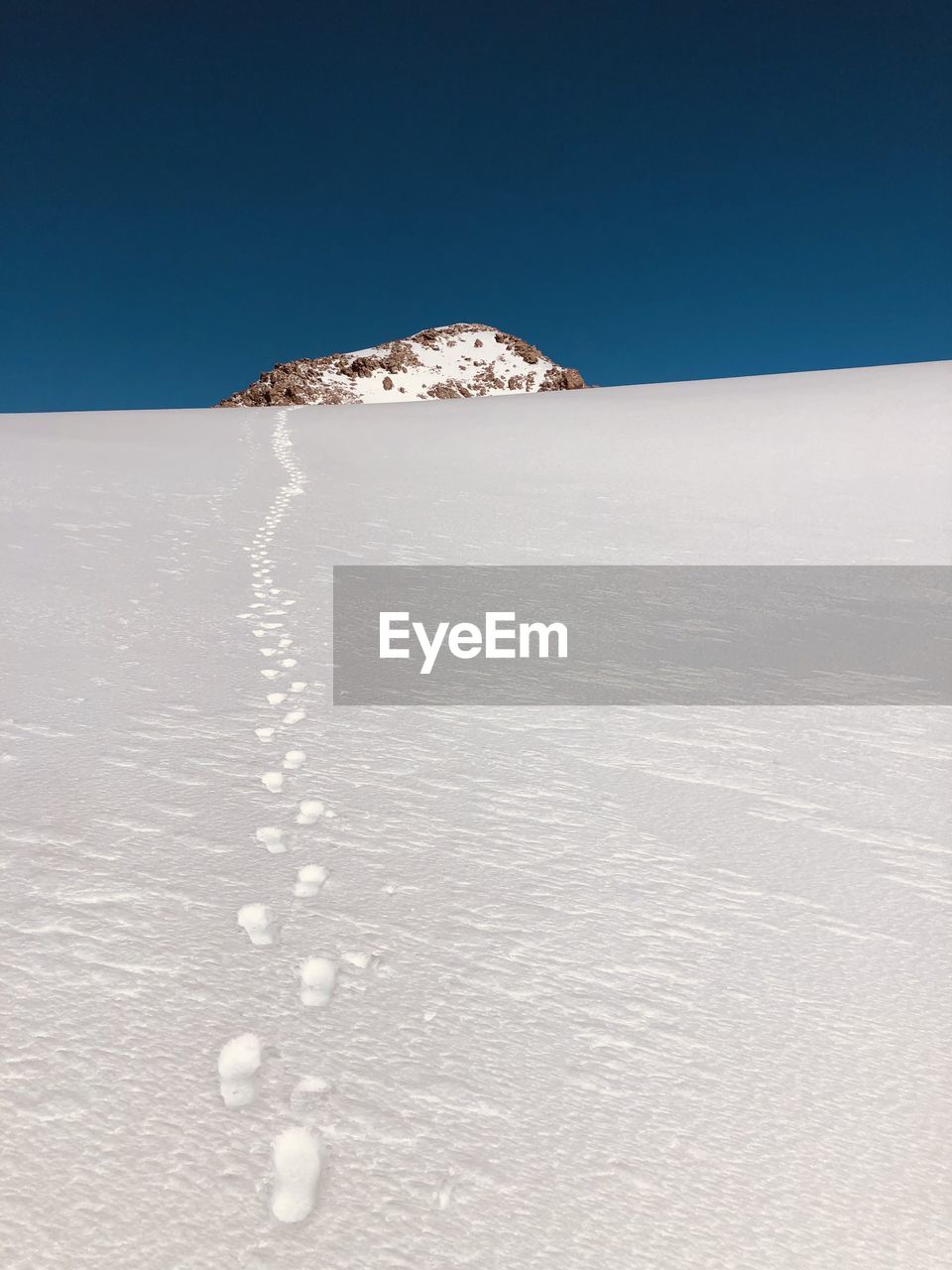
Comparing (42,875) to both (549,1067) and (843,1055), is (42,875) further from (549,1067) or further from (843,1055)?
(843,1055)

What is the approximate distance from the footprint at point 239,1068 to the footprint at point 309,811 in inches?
28.7

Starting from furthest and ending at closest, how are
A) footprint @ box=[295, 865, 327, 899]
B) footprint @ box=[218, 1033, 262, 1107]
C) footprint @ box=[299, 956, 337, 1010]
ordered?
footprint @ box=[295, 865, 327, 899] < footprint @ box=[299, 956, 337, 1010] < footprint @ box=[218, 1033, 262, 1107]

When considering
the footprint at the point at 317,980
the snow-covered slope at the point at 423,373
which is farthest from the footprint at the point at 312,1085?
the snow-covered slope at the point at 423,373

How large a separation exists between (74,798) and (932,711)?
2.73 meters

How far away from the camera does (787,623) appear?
165 inches

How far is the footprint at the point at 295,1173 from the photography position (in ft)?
3.52

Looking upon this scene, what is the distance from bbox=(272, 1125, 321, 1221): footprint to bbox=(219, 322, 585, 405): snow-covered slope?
318 feet

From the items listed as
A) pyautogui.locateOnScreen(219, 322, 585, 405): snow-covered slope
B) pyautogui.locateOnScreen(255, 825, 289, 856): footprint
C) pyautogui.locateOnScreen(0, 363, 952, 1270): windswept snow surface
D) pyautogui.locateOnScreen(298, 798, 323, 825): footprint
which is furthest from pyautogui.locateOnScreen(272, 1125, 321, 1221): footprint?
pyautogui.locateOnScreen(219, 322, 585, 405): snow-covered slope

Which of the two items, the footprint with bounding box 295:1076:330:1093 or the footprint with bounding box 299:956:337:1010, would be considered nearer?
the footprint with bounding box 295:1076:330:1093

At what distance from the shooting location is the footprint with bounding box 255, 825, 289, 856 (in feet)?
6.22

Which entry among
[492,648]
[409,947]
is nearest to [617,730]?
[492,648]

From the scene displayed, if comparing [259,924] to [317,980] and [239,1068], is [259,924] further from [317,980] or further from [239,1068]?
[239,1068]

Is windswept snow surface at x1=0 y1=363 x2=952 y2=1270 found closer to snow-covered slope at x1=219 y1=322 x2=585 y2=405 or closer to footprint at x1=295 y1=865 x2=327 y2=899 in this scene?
footprint at x1=295 y1=865 x2=327 y2=899

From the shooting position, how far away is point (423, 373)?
383 feet
